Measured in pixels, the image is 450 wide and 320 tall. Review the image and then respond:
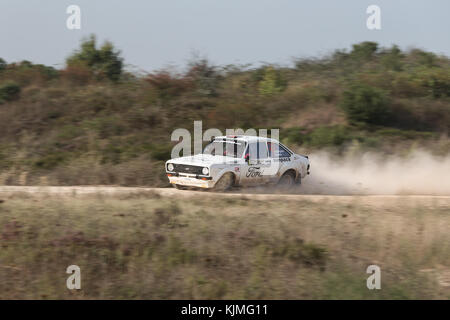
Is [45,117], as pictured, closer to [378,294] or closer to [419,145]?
[419,145]

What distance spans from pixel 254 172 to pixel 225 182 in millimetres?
932

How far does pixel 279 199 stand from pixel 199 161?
6.88 feet

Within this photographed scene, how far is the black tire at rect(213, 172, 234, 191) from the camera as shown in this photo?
12969 millimetres

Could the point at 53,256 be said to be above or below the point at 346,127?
below

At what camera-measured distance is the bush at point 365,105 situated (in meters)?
23.0

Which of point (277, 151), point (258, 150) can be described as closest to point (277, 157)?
point (277, 151)

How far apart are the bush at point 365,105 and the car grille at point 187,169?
12.1 m

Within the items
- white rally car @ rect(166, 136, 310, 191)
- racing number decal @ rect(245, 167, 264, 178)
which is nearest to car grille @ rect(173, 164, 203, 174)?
white rally car @ rect(166, 136, 310, 191)

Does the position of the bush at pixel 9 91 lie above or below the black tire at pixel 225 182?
above

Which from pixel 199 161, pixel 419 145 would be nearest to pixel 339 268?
pixel 199 161

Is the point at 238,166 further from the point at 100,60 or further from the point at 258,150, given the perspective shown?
the point at 100,60

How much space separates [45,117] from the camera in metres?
22.9
